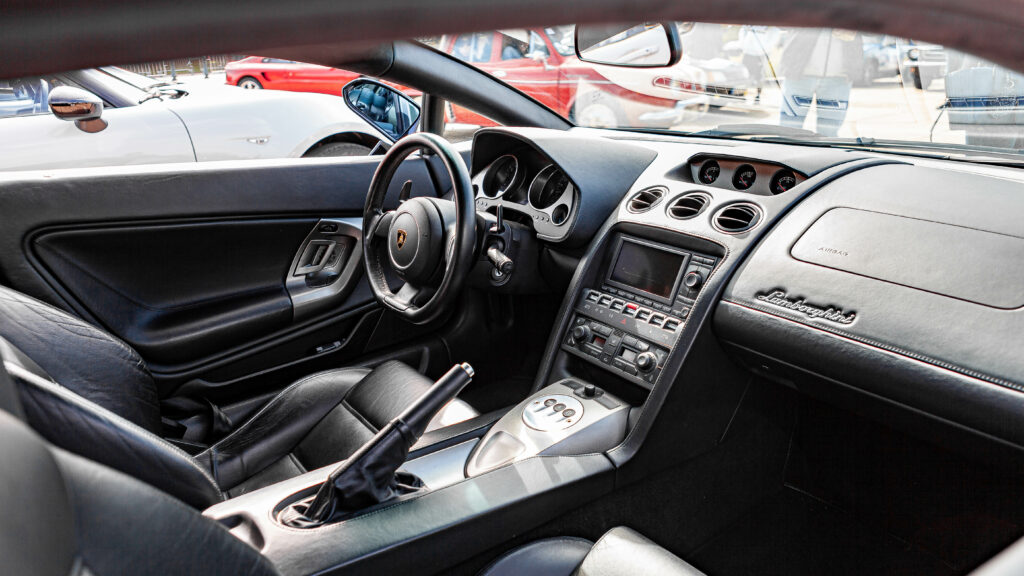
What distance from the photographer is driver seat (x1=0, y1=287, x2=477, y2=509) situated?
0.91 meters

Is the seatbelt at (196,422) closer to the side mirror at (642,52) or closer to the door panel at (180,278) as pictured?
the door panel at (180,278)

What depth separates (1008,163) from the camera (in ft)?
5.47

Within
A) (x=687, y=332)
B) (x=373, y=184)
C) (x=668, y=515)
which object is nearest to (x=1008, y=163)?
(x=687, y=332)

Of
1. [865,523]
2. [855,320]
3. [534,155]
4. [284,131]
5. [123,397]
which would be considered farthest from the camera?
[284,131]

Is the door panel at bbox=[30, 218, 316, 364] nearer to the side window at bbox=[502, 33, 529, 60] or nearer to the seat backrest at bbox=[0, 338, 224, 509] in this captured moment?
the seat backrest at bbox=[0, 338, 224, 509]

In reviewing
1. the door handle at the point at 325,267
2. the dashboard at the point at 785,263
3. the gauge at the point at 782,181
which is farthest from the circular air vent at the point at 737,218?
the door handle at the point at 325,267

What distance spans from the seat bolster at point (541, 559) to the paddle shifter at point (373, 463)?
Result: 10.2 inches

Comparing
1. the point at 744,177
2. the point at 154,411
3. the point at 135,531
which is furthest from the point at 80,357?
the point at 744,177

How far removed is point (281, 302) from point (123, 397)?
2.65ft

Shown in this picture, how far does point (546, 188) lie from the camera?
230 cm

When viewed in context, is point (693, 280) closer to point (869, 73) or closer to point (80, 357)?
point (869, 73)

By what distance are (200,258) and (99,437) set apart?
145cm

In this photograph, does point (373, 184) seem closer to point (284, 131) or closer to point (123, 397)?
point (123, 397)

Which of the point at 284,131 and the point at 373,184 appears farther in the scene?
→ the point at 284,131
